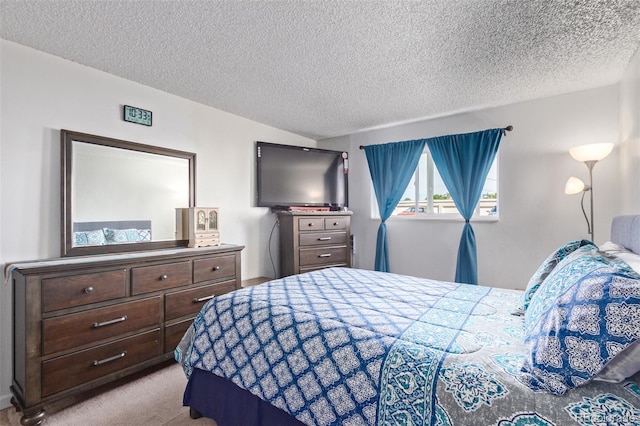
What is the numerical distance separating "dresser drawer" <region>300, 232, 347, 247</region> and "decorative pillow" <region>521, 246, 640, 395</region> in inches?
110

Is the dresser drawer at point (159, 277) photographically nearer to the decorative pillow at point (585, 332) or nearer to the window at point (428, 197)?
the decorative pillow at point (585, 332)

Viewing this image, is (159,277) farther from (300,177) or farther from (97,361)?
(300,177)

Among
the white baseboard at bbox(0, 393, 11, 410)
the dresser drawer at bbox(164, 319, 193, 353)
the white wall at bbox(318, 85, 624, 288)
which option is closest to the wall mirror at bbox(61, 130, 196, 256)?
the dresser drawer at bbox(164, 319, 193, 353)

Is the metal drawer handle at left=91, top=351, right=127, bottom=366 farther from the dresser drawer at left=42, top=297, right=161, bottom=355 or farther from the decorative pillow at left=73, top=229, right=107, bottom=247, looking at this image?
the decorative pillow at left=73, top=229, right=107, bottom=247

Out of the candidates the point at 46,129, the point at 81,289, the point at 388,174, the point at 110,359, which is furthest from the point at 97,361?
the point at 388,174

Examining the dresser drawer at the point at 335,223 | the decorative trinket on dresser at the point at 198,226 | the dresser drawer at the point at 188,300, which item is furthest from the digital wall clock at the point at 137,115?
the dresser drawer at the point at 335,223

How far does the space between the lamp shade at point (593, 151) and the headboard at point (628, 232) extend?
910mm

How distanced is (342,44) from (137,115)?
182cm

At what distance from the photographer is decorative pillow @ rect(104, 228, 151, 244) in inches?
94.4

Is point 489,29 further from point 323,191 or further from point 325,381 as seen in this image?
point 323,191

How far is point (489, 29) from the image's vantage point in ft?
A: 6.10

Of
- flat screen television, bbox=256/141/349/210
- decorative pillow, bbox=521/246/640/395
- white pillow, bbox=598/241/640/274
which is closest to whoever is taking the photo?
decorative pillow, bbox=521/246/640/395

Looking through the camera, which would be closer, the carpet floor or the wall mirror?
the carpet floor

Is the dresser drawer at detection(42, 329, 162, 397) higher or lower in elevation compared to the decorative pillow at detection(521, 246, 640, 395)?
lower
